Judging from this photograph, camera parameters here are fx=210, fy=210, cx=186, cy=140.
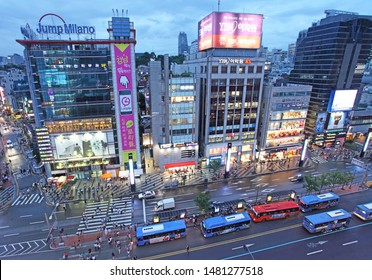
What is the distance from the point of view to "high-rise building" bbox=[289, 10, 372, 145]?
70.2m

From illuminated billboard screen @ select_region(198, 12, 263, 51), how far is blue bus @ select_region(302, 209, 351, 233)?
150ft

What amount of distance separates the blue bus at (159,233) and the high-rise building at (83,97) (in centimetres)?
1945

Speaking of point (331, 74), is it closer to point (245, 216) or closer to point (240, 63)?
point (240, 63)

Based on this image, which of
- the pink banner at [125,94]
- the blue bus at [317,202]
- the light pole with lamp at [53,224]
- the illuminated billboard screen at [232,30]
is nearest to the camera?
the light pole with lamp at [53,224]

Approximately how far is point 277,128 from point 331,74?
29.6 meters

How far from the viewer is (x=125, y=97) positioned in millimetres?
53938

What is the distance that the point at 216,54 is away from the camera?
2307 inches

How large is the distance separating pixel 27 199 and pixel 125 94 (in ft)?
113

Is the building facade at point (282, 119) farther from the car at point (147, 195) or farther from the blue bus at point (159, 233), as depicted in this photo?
the blue bus at point (159, 233)

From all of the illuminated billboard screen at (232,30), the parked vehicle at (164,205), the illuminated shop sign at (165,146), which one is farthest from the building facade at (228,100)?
the parked vehicle at (164,205)

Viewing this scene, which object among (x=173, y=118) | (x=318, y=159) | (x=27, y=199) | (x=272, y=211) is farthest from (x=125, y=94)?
(x=318, y=159)

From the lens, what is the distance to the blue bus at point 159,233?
116ft

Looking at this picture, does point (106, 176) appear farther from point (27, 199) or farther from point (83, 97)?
point (83, 97)

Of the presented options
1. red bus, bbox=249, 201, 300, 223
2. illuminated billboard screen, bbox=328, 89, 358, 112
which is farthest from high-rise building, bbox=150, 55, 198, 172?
illuminated billboard screen, bbox=328, 89, 358, 112
